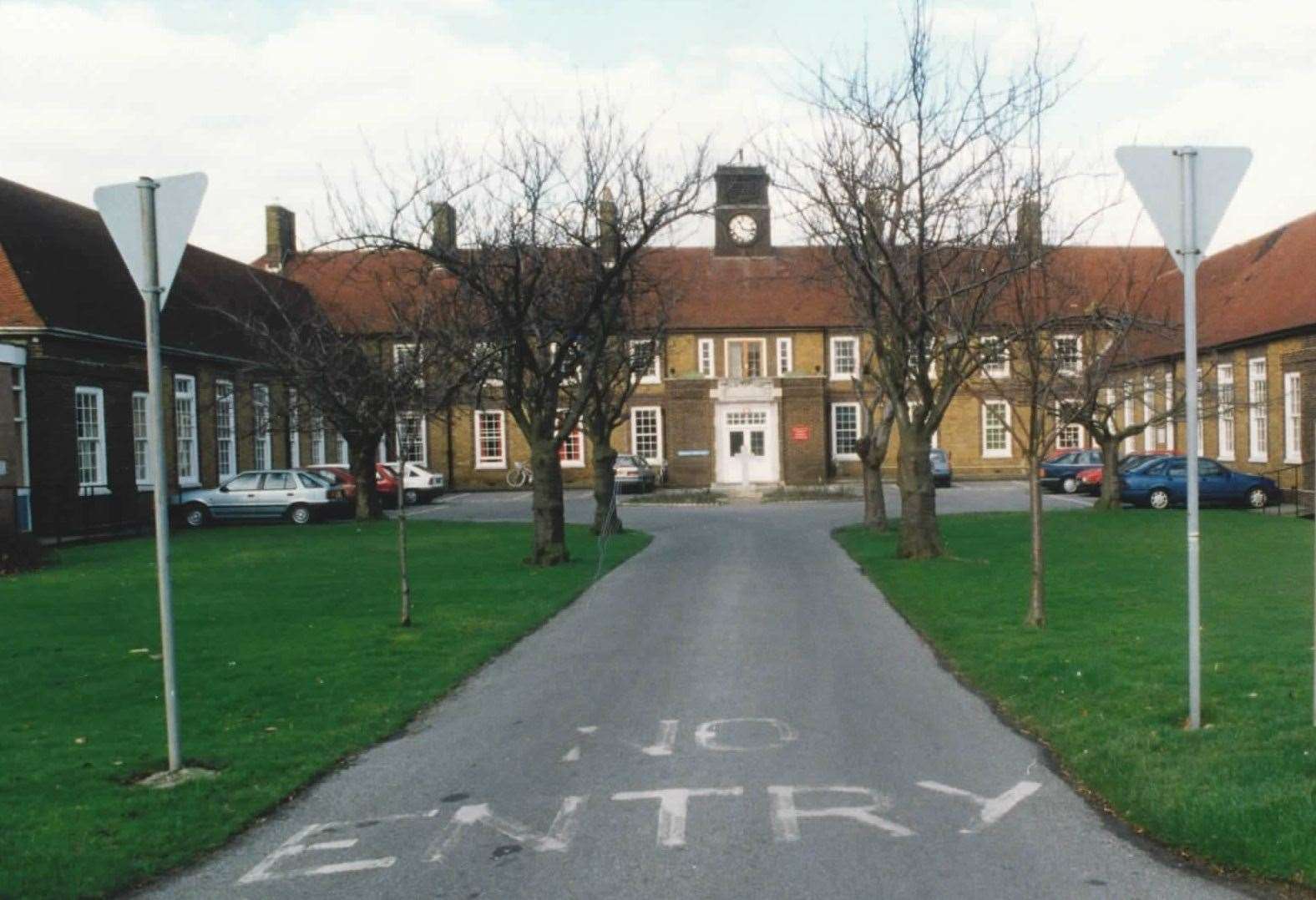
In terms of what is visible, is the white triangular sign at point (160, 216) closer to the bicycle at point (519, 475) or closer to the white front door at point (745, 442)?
the white front door at point (745, 442)

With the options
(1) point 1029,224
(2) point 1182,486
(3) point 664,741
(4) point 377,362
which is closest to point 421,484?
(4) point 377,362

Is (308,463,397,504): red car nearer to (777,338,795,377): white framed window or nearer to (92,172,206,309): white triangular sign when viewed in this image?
(777,338,795,377): white framed window

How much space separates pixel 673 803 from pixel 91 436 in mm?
28778

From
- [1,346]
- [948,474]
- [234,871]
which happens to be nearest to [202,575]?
[1,346]

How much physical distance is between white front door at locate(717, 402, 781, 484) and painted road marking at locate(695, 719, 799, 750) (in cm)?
4296

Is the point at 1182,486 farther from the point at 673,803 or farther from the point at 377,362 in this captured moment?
the point at 673,803

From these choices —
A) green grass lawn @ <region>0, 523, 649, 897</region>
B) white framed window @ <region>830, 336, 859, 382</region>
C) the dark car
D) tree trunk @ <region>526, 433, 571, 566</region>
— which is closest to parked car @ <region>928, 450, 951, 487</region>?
the dark car

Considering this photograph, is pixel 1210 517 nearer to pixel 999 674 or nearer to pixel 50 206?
pixel 999 674

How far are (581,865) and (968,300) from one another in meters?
15.5

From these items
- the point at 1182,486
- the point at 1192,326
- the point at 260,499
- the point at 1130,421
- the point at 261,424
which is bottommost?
the point at 1182,486

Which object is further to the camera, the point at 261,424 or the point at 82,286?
the point at 261,424

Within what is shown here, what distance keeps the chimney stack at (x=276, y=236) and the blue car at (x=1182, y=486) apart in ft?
119

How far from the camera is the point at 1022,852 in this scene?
6.03 m

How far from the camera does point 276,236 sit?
2169 inches
